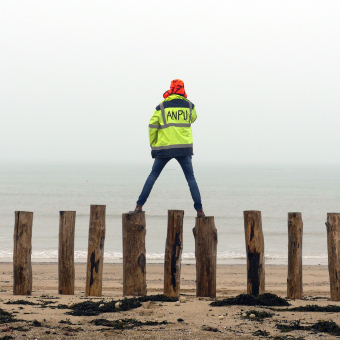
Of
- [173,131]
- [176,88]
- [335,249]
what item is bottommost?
[335,249]

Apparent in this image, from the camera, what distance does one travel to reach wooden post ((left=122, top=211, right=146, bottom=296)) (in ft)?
20.1

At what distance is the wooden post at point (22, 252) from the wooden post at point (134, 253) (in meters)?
1.39

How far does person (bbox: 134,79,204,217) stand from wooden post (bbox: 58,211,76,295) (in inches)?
39.5

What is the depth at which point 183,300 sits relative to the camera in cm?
569

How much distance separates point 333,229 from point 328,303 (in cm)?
99

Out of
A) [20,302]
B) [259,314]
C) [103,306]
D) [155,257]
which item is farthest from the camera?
[155,257]

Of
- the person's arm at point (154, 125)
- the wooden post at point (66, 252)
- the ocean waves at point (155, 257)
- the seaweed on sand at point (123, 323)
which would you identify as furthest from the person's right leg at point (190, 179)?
the ocean waves at point (155, 257)

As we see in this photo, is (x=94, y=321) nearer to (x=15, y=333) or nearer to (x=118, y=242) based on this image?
(x=15, y=333)

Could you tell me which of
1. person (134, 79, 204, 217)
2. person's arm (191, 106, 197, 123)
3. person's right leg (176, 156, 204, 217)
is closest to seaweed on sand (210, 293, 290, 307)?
person (134, 79, 204, 217)

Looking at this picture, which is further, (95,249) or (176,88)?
(176,88)

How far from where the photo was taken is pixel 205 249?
6125mm

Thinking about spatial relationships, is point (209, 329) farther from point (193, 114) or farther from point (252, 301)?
point (193, 114)

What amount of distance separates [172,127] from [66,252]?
2355mm

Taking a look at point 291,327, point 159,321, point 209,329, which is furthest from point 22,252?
point 291,327
